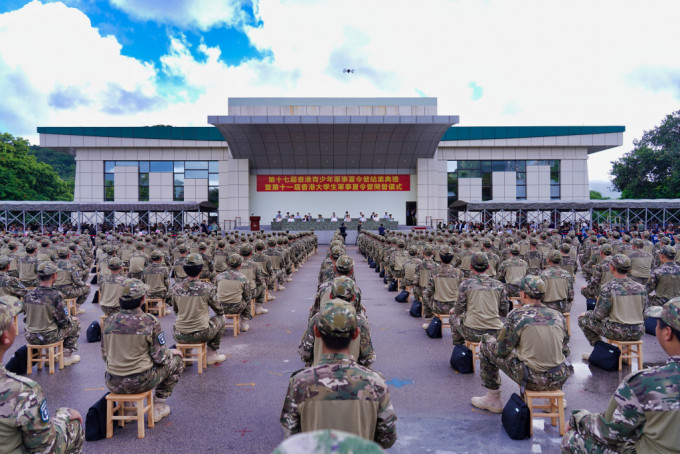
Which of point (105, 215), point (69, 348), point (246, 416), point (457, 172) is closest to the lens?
point (246, 416)

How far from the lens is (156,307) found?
32.8 feet

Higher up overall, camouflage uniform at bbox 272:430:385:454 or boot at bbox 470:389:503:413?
camouflage uniform at bbox 272:430:385:454

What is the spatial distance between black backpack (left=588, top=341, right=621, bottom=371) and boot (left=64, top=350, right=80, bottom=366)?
7.67 m

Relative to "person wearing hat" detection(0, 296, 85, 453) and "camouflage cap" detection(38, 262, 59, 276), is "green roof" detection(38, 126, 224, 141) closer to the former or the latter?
"camouflage cap" detection(38, 262, 59, 276)

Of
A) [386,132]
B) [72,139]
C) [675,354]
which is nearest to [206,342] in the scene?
[675,354]

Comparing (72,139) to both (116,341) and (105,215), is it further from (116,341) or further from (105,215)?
(116,341)

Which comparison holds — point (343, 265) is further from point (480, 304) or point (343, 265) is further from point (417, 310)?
point (417, 310)

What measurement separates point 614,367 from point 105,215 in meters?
38.8

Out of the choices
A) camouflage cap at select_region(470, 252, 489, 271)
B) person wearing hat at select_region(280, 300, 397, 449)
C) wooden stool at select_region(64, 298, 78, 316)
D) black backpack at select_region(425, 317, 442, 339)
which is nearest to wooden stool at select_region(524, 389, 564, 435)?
camouflage cap at select_region(470, 252, 489, 271)

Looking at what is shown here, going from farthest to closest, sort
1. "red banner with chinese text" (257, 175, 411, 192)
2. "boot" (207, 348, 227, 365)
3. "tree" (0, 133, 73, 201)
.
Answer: "tree" (0, 133, 73, 201), "red banner with chinese text" (257, 175, 411, 192), "boot" (207, 348, 227, 365)

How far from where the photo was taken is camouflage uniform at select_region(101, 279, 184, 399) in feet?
13.9

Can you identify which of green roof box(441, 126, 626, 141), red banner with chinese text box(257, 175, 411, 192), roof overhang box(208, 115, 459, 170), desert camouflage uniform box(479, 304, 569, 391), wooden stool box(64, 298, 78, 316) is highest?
green roof box(441, 126, 626, 141)

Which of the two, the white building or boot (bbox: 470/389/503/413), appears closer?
boot (bbox: 470/389/503/413)

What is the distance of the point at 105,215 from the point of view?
36.3 meters
